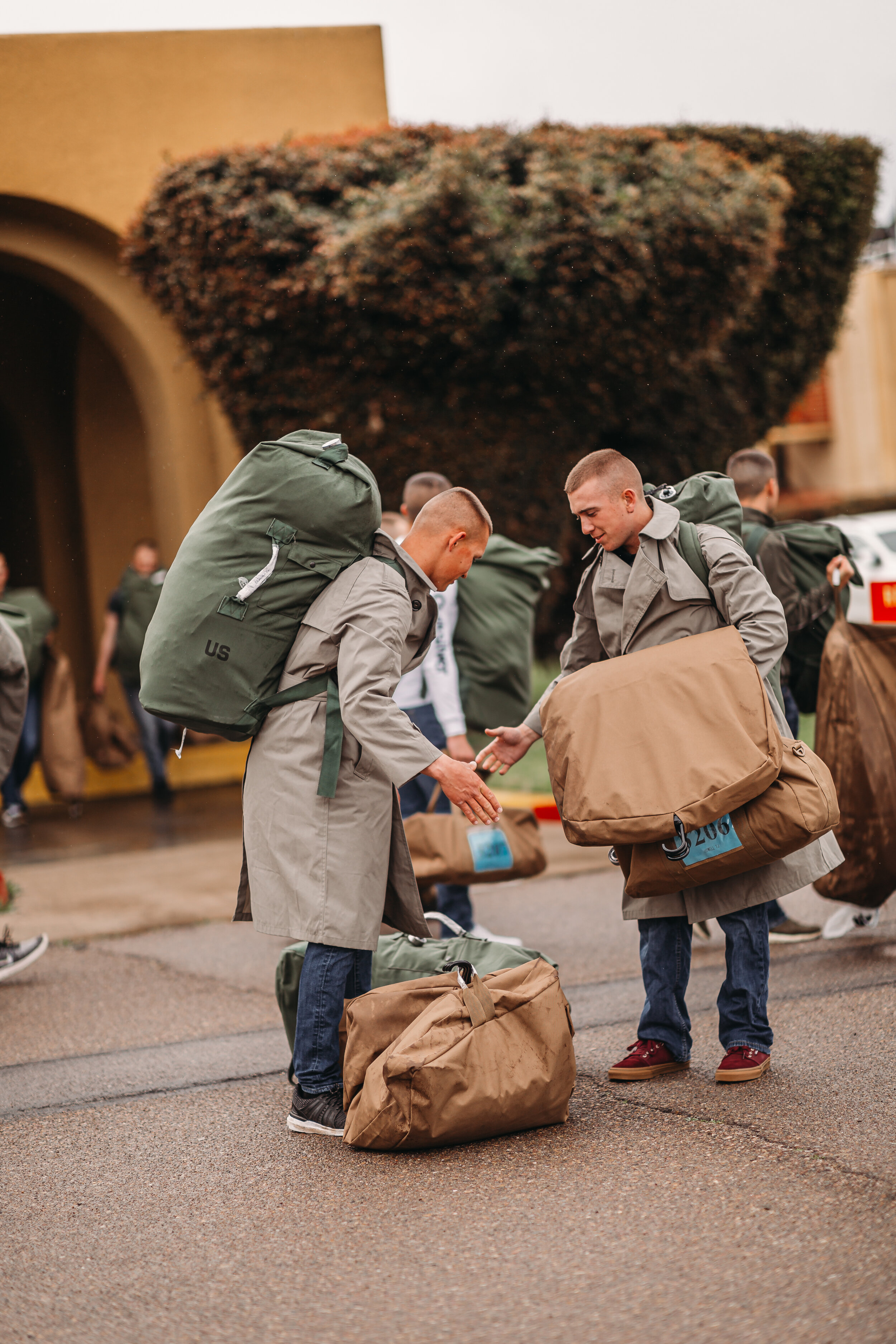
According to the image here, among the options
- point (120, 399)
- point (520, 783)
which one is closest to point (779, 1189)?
point (520, 783)

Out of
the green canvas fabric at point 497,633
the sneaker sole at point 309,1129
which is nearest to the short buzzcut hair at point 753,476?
the green canvas fabric at point 497,633

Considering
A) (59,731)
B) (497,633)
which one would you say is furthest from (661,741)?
(59,731)

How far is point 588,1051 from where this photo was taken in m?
4.33

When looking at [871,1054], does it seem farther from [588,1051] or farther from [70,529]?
[70,529]

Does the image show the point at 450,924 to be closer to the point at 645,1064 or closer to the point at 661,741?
the point at 645,1064

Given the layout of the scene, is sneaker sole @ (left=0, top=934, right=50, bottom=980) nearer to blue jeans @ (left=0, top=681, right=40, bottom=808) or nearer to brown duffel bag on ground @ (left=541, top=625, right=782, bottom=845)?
brown duffel bag on ground @ (left=541, top=625, right=782, bottom=845)

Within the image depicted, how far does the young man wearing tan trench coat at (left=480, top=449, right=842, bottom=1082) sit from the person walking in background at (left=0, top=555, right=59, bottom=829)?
19.7ft

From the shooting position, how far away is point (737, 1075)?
12.6 ft

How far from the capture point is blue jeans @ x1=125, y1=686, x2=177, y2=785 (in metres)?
11.1

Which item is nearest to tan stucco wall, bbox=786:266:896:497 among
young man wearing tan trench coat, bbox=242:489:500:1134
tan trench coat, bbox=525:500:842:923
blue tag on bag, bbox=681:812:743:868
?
tan trench coat, bbox=525:500:842:923

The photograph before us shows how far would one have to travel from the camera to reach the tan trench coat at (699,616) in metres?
3.89

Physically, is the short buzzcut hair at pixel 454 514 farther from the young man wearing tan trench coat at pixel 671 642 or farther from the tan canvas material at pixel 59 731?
the tan canvas material at pixel 59 731

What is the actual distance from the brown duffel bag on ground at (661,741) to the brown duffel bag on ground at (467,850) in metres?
1.60

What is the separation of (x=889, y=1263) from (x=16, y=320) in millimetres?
12661
